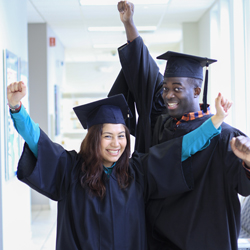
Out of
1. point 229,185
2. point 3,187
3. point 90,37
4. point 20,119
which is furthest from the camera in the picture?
point 90,37

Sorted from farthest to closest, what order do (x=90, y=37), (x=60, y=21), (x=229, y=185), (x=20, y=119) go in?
(x=90, y=37) < (x=60, y=21) < (x=229, y=185) < (x=20, y=119)

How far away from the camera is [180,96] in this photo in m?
1.95

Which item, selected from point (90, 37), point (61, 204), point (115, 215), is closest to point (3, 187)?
point (61, 204)

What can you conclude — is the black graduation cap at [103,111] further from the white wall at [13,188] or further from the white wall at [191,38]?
the white wall at [191,38]

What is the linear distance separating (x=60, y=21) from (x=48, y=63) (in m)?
0.75

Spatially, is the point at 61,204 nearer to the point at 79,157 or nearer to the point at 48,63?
the point at 79,157

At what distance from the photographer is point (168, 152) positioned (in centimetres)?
191

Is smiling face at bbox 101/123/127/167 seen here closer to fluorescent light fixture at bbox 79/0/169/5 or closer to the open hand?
the open hand

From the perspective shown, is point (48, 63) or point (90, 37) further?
point (90, 37)

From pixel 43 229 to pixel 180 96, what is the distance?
4010 millimetres

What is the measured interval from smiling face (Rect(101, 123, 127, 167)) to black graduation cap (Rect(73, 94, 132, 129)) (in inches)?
1.5

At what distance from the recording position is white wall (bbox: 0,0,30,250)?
3275mm

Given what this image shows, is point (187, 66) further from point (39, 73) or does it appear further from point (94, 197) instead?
point (39, 73)

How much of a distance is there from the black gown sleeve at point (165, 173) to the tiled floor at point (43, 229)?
2.95 meters
